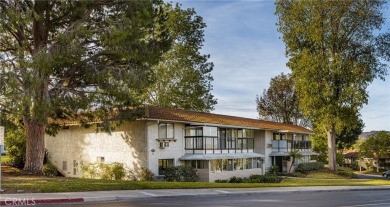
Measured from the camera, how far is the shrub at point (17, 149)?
39469mm

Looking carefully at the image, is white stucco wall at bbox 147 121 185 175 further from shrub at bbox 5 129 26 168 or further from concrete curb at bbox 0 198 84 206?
concrete curb at bbox 0 198 84 206

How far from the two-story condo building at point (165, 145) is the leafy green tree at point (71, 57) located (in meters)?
6.25

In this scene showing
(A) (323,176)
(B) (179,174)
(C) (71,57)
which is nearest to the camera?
(C) (71,57)

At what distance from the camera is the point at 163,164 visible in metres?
36.0

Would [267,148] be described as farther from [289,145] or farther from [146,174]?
[146,174]

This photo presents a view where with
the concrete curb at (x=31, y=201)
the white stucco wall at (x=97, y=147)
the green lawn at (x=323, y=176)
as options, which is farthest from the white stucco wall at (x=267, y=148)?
the concrete curb at (x=31, y=201)

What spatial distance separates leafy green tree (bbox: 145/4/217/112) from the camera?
48.7 metres

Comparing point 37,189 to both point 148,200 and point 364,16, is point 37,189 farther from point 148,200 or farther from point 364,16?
point 364,16

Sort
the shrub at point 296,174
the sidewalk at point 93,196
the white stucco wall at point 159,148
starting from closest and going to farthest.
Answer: the sidewalk at point 93,196 → the white stucco wall at point 159,148 → the shrub at point 296,174

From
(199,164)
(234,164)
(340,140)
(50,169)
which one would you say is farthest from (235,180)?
(340,140)

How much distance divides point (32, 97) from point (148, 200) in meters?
8.05

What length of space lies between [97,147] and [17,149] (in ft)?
23.7

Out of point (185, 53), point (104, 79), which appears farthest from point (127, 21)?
point (185, 53)

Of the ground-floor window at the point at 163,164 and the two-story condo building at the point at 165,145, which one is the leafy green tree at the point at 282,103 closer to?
the two-story condo building at the point at 165,145
